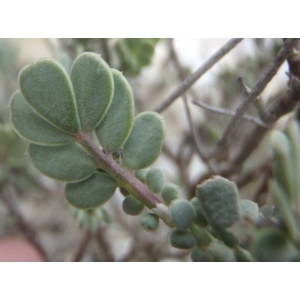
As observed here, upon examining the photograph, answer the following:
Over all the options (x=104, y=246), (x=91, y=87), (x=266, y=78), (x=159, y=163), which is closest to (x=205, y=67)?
(x=266, y=78)

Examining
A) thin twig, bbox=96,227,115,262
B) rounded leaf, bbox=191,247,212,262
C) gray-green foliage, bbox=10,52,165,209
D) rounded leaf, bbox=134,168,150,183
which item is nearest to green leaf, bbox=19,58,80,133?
gray-green foliage, bbox=10,52,165,209

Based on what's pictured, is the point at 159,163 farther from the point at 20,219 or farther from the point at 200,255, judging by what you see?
the point at 200,255

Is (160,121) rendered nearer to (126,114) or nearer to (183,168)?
(126,114)

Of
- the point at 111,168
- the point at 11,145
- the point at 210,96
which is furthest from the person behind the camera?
the point at 210,96

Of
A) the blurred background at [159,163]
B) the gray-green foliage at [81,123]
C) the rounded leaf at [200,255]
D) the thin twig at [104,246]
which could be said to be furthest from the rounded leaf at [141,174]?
the thin twig at [104,246]

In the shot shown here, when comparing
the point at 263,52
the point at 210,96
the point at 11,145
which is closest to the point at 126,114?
the point at 11,145

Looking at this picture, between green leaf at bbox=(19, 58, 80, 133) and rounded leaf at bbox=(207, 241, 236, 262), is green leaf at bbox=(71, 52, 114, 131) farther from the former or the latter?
rounded leaf at bbox=(207, 241, 236, 262)

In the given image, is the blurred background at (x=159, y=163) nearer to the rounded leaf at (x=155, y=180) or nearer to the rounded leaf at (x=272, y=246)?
the rounded leaf at (x=155, y=180)
